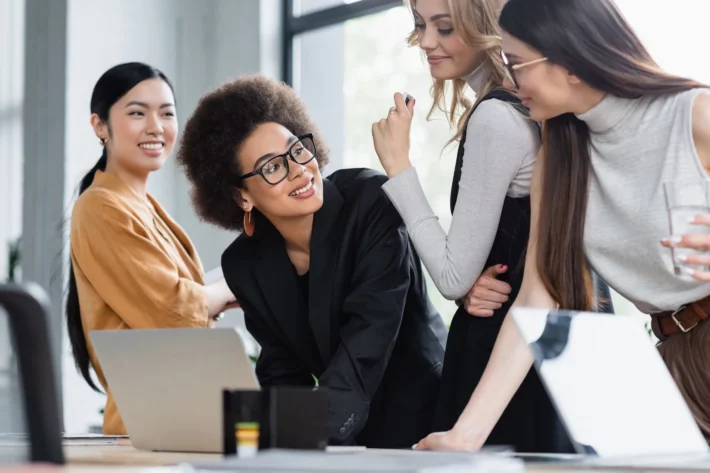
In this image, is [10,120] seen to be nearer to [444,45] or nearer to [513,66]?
[444,45]

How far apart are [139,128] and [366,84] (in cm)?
214

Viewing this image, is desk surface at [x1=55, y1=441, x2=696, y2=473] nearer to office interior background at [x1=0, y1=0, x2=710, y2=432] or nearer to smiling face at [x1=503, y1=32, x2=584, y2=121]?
smiling face at [x1=503, y1=32, x2=584, y2=121]

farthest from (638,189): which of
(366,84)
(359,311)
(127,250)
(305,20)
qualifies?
(305,20)

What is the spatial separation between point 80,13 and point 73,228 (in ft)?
7.32

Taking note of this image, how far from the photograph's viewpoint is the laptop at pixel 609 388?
1.08 m

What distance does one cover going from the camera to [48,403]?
0.75m

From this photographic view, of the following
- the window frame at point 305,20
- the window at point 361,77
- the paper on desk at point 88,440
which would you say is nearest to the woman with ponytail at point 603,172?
the paper on desk at point 88,440

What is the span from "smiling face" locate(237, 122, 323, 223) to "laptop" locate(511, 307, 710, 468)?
98cm

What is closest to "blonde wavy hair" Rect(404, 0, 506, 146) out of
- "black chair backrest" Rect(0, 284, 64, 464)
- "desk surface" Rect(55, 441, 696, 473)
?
"desk surface" Rect(55, 441, 696, 473)

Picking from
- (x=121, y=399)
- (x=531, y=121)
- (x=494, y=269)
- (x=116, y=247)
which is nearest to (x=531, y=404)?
(x=494, y=269)

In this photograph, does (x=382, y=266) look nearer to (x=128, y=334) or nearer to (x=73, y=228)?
(x=128, y=334)

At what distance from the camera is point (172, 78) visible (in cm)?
489

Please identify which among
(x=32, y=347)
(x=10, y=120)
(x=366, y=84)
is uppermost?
(x=366, y=84)

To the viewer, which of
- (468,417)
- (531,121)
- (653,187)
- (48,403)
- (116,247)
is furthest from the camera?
(116,247)
